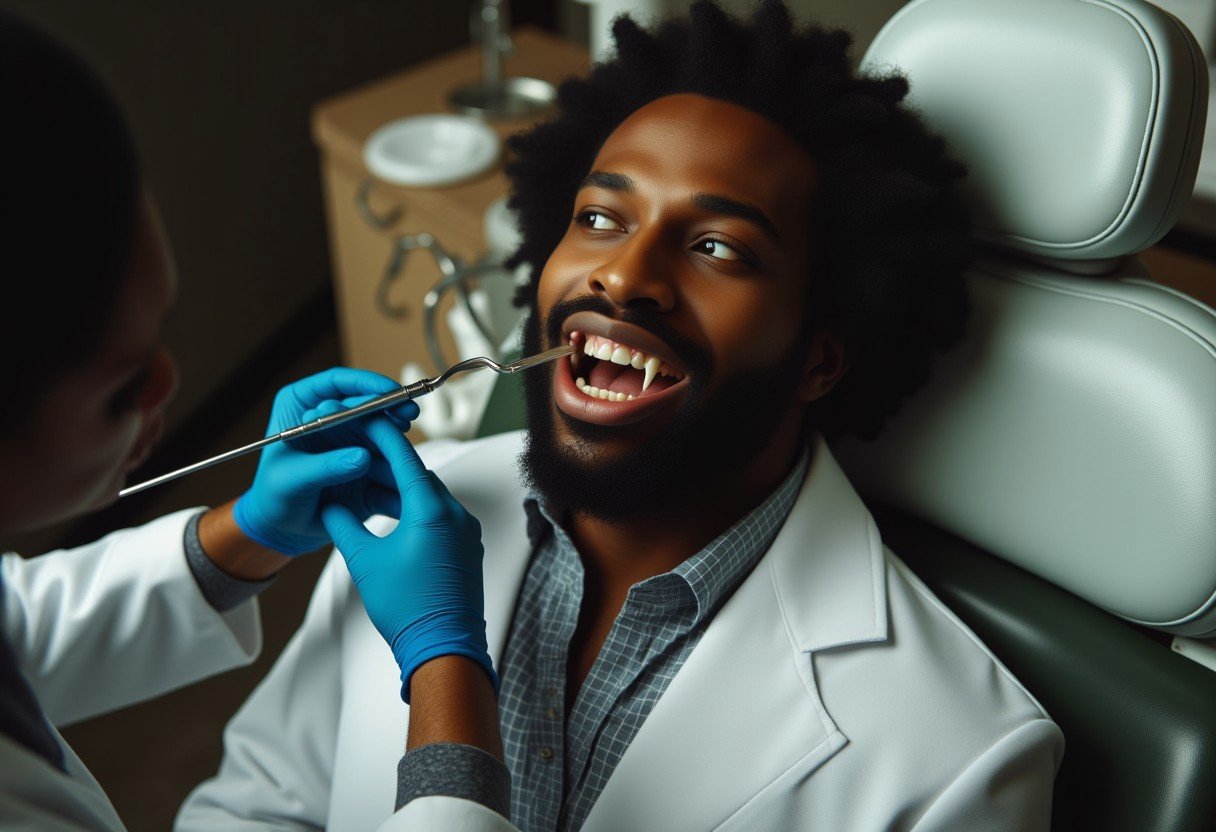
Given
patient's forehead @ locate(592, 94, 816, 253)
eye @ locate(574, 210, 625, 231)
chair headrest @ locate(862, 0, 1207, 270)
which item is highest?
chair headrest @ locate(862, 0, 1207, 270)

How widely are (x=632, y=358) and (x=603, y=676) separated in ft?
1.13

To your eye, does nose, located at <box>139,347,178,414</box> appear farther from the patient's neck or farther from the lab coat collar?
the lab coat collar

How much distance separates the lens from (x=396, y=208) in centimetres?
221

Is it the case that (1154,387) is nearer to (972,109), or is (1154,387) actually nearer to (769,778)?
(972,109)

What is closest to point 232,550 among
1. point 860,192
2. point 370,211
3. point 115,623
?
point 115,623

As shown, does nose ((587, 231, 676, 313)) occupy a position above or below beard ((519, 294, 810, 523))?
above

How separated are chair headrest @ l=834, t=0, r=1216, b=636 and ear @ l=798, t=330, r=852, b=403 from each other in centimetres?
10

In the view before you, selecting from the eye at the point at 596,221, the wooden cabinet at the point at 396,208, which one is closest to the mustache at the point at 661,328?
the eye at the point at 596,221

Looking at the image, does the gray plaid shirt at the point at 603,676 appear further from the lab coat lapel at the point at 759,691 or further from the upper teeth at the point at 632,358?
the upper teeth at the point at 632,358

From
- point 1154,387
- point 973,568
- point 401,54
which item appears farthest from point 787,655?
point 401,54

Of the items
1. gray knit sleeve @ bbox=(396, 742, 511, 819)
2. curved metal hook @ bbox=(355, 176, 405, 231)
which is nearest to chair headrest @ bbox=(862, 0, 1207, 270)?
gray knit sleeve @ bbox=(396, 742, 511, 819)

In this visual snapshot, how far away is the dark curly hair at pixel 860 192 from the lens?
1096 mm

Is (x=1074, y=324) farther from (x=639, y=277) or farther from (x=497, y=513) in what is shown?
(x=497, y=513)

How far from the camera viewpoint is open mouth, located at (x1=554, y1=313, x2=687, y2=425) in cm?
103
